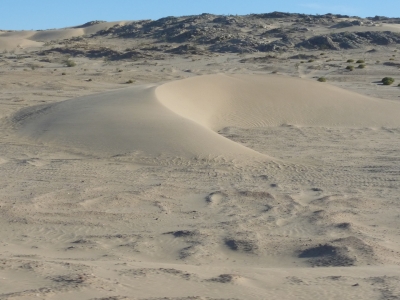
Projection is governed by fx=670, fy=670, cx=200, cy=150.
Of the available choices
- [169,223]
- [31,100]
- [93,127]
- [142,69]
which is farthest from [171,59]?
[169,223]

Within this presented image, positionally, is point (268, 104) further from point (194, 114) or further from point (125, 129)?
point (125, 129)

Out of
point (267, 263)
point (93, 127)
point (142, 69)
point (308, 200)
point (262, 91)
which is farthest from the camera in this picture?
point (142, 69)

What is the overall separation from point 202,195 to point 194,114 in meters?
8.79

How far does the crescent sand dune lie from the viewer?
1396 centimetres

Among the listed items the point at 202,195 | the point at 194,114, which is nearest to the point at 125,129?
the point at 194,114

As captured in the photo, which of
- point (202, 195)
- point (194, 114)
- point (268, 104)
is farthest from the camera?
point (268, 104)

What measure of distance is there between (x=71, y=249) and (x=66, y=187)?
11.0 ft

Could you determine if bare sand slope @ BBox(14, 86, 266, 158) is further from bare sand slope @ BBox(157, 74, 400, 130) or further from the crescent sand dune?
bare sand slope @ BBox(157, 74, 400, 130)

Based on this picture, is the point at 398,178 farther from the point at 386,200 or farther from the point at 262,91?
the point at 262,91

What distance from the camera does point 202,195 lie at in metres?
10.5

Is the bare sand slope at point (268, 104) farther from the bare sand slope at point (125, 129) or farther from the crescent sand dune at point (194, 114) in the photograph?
the bare sand slope at point (125, 129)

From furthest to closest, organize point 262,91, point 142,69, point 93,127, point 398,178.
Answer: point 142,69, point 262,91, point 93,127, point 398,178

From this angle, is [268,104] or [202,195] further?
[268,104]

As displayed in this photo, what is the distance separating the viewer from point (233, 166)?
12625 millimetres
